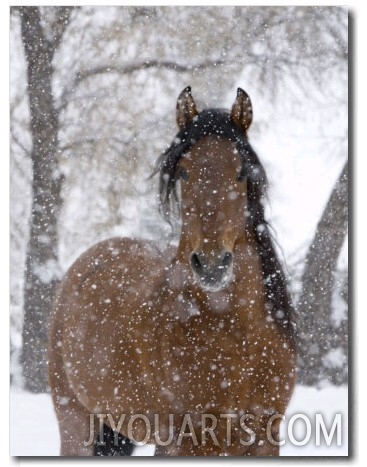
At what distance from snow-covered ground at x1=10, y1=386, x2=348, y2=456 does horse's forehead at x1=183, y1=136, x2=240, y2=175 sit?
0.95 metres

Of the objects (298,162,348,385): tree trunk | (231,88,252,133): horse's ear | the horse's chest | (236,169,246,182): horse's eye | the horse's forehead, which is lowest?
the horse's chest

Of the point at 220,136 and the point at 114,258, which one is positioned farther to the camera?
the point at 114,258

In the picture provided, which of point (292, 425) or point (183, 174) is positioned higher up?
point (183, 174)

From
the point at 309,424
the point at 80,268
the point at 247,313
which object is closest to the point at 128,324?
the point at 80,268


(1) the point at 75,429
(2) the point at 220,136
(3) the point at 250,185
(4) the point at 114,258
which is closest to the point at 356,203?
(3) the point at 250,185

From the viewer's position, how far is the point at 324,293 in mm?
2371

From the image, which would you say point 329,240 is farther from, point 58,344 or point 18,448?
A: point 18,448

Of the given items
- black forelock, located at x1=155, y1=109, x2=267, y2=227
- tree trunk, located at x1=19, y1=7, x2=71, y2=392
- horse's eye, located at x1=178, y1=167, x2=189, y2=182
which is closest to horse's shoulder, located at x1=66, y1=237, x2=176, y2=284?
tree trunk, located at x1=19, y1=7, x2=71, y2=392

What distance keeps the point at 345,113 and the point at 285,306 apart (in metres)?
0.84

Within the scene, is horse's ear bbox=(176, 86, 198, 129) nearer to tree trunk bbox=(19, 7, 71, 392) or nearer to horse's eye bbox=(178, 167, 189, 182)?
horse's eye bbox=(178, 167, 189, 182)

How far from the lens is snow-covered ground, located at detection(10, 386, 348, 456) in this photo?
7.68 ft

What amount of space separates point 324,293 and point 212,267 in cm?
67

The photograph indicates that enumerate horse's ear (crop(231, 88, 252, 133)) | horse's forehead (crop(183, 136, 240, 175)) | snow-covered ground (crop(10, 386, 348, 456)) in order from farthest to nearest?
snow-covered ground (crop(10, 386, 348, 456))
horse's ear (crop(231, 88, 252, 133))
horse's forehead (crop(183, 136, 240, 175))

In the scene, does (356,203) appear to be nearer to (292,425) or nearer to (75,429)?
(292,425)
